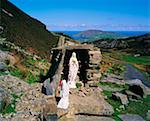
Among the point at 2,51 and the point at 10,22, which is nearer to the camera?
the point at 2,51

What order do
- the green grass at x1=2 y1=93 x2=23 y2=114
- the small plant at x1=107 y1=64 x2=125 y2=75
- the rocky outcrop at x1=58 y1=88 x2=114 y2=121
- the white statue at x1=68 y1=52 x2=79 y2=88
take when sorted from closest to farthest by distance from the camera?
the green grass at x1=2 y1=93 x2=23 y2=114
the rocky outcrop at x1=58 y1=88 x2=114 y2=121
the white statue at x1=68 y1=52 x2=79 y2=88
the small plant at x1=107 y1=64 x2=125 y2=75

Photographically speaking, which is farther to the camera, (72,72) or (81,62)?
(81,62)

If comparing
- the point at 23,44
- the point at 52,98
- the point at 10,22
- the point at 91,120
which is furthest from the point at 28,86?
the point at 10,22

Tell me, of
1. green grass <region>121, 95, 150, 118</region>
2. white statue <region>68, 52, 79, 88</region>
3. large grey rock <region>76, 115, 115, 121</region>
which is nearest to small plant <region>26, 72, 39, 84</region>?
white statue <region>68, 52, 79, 88</region>

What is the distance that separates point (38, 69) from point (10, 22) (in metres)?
12.5

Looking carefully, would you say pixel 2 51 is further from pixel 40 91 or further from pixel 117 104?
pixel 117 104

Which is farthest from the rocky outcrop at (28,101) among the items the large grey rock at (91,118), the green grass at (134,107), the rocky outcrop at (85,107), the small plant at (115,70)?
the small plant at (115,70)

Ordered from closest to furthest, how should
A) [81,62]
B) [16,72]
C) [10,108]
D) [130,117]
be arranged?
[10,108], [130,117], [16,72], [81,62]

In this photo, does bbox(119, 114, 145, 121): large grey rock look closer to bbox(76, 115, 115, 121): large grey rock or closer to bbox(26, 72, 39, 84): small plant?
Result: bbox(76, 115, 115, 121): large grey rock

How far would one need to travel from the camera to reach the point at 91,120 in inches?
840

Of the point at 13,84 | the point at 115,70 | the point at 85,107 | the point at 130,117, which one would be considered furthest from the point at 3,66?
the point at 115,70

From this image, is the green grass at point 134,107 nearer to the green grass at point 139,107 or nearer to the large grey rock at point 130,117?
the green grass at point 139,107

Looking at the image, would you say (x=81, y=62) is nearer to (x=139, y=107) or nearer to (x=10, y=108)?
(x=139, y=107)

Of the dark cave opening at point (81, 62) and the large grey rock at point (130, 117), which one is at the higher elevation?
the dark cave opening at point (81, 62)
